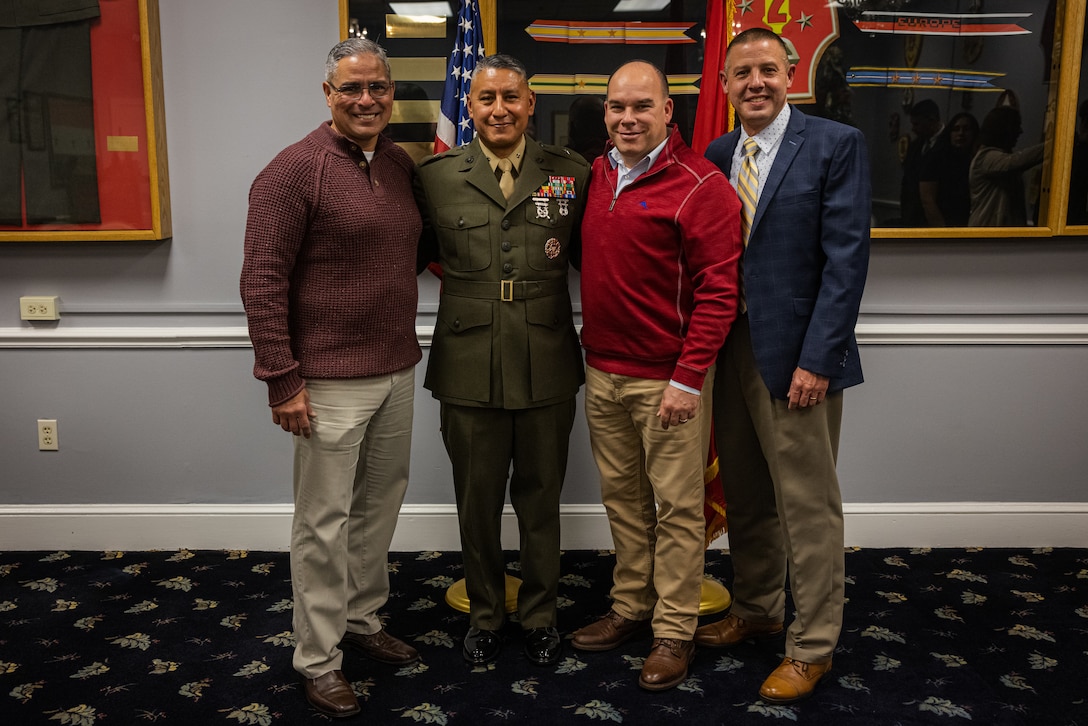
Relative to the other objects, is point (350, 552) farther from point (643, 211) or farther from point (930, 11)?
point (930, 11)

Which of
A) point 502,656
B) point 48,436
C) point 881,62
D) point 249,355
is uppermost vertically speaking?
point 881,62

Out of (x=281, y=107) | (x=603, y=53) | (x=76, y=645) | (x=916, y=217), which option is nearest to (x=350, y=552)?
(x=76, y=645)

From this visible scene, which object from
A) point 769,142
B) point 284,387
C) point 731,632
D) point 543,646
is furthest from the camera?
point 731,632

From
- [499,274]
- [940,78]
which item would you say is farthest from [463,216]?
[940,78]

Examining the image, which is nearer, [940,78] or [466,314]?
[466,314]

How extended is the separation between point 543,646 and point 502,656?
0.13m

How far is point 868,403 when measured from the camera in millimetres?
3070

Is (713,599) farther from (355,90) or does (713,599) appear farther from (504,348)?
(355,90)

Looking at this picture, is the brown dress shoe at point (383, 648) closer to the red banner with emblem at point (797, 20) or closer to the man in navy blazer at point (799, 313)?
the man in navy blazer at point (799, 313)

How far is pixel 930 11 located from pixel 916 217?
66 centimetres

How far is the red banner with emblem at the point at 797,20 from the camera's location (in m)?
2.79

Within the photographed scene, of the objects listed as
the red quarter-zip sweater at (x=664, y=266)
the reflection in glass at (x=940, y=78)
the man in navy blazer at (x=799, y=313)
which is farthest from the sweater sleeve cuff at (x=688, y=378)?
the reflection in glass at (x=940, y=78)

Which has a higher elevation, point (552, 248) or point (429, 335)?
point (552, 248)

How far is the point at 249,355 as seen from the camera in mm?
3027
